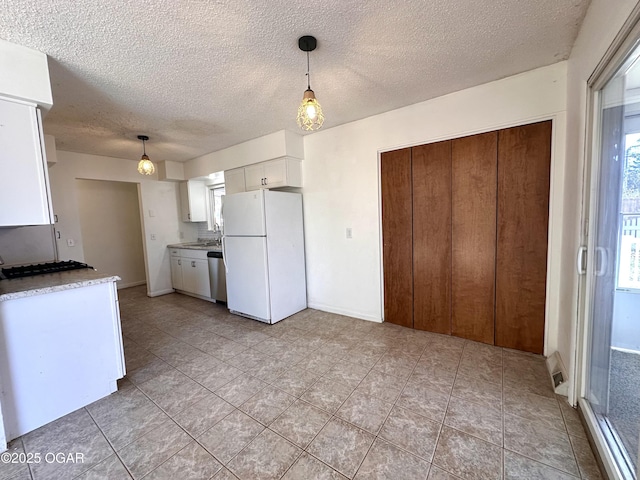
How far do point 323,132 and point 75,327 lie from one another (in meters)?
3.00

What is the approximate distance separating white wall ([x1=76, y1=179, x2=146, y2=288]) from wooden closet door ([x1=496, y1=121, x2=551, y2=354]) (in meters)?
6.06

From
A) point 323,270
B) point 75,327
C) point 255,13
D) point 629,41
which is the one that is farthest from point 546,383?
point 75,327

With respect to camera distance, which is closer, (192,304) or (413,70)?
(413,70)

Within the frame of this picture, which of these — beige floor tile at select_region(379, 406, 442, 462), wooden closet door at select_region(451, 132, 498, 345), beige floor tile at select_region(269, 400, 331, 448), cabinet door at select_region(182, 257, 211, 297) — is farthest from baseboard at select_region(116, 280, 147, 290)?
wooden closet door at select_region(451, 132, 498, 345)

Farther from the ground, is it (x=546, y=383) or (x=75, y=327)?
(x=75, y=327)

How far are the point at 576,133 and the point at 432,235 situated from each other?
1.25 meters

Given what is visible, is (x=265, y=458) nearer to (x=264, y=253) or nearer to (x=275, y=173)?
(x=264, y=253)

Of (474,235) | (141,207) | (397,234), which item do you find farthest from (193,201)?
(474,235)

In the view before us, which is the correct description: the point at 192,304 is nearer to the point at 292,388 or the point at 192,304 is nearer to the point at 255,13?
the point at 292,388

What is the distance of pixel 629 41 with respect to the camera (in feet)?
3.61

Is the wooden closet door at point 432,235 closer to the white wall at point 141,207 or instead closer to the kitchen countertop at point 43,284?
the kitchen countertop at point 43,284

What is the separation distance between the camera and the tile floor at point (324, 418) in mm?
1284

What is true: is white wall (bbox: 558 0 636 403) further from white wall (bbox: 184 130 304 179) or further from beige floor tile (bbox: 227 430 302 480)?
white wall (bbox: 184 130 304 179)

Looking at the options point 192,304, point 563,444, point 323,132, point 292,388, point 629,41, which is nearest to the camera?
point 629,41
